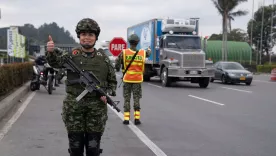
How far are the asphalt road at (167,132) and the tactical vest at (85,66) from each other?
201cm

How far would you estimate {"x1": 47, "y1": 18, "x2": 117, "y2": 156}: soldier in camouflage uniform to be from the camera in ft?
14.0

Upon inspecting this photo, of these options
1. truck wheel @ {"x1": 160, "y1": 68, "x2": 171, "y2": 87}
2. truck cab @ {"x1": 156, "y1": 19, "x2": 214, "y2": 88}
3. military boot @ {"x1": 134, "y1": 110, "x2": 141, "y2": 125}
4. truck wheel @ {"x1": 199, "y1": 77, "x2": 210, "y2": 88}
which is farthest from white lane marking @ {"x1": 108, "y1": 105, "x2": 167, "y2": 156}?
truck wheel @ {"x1": 199, "y1": 77, "x2": 210, "y2": 88}

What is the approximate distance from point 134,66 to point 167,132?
5.49 ft

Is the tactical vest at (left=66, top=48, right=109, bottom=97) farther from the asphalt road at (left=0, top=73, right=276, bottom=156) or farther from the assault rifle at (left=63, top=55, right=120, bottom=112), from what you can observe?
the asphalt road at (left=0, top=73, right=276, bottom=156)

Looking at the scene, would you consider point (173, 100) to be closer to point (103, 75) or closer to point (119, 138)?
point (119, 138)

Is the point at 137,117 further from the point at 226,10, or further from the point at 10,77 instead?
the point at 226,10

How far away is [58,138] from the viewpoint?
23.4 feet

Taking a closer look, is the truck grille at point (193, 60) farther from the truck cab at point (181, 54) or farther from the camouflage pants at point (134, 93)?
the camouflage pants at point (134, 93)

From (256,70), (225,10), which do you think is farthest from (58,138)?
(256,70)

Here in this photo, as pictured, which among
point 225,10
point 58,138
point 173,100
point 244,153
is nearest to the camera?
point 244,153

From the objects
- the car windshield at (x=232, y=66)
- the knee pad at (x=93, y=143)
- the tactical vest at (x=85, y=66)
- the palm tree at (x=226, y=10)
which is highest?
the palm tree at (x=226, y=10)

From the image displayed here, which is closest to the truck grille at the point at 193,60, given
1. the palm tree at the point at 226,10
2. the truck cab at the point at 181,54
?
the truck cab at the point at 181,54

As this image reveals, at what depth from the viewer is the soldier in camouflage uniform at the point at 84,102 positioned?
14.0ft

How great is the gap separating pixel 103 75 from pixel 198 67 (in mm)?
15999
